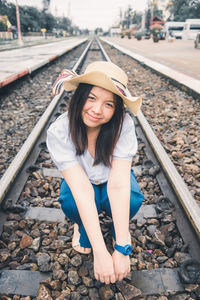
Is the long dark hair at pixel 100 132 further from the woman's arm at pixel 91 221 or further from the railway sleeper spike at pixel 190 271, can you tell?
the railway sleeper spike at pixel 190 271

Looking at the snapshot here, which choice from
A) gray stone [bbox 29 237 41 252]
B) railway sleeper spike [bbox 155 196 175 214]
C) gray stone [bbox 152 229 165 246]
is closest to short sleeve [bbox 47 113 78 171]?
gray stone [bbox 29 237 41 252]

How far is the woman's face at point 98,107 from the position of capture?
148 cm

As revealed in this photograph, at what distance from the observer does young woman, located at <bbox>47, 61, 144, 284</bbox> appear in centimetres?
148

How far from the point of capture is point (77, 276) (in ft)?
5.43

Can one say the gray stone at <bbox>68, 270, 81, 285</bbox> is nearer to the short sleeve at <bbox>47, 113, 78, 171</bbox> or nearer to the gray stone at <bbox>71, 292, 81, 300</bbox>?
the gray stone at <bbox>71, 292, 81, 300</bbox>

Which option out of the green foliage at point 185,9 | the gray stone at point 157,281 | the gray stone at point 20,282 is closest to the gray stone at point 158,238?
the gray stone at point 157,281

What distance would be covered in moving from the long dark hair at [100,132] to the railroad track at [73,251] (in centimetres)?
73

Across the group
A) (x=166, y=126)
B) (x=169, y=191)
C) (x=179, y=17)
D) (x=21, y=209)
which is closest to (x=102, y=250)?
(x=21, y=209)

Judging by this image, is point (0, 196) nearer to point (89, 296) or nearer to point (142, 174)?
point (89, 296)

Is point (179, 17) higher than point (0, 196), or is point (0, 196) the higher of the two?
point (179, 17)

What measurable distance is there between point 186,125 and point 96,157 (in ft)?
9.74

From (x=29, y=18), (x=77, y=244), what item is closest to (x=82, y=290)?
(x=77, y=244)

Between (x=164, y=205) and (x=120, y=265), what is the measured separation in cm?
94

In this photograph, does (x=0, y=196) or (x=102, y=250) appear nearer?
(x=102, y=250)
